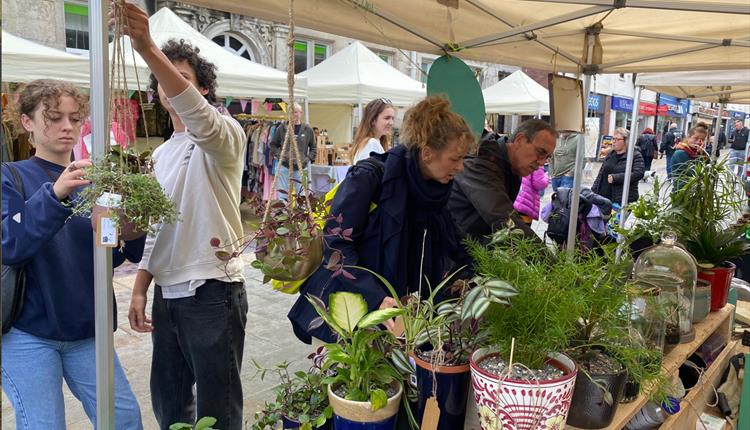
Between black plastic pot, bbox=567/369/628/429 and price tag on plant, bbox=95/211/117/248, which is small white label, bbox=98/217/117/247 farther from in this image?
black plastic pot, bbox=567/369/628/429

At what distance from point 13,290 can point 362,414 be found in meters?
1.27

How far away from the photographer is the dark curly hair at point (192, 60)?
5.94ft

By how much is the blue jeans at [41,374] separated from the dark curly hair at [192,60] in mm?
955

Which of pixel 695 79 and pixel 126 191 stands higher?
pixel 695 79

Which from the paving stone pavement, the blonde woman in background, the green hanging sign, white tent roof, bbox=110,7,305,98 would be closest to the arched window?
white tent roof, bbox=110,7,305,98

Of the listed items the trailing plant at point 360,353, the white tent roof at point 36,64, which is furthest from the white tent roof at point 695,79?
the white tent roof at point 36,64

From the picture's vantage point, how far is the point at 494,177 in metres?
2.58

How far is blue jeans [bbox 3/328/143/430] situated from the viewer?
5.57 ft

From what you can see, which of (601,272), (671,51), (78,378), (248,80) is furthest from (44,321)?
(248,80)

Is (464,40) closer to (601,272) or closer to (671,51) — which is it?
(671,51)

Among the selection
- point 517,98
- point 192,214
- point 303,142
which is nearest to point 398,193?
point 192,214

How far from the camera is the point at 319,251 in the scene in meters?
1.37

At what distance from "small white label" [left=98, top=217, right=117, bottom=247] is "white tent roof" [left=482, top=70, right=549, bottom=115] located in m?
10.0

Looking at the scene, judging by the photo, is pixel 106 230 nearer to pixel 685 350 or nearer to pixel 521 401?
pixel 521 401
